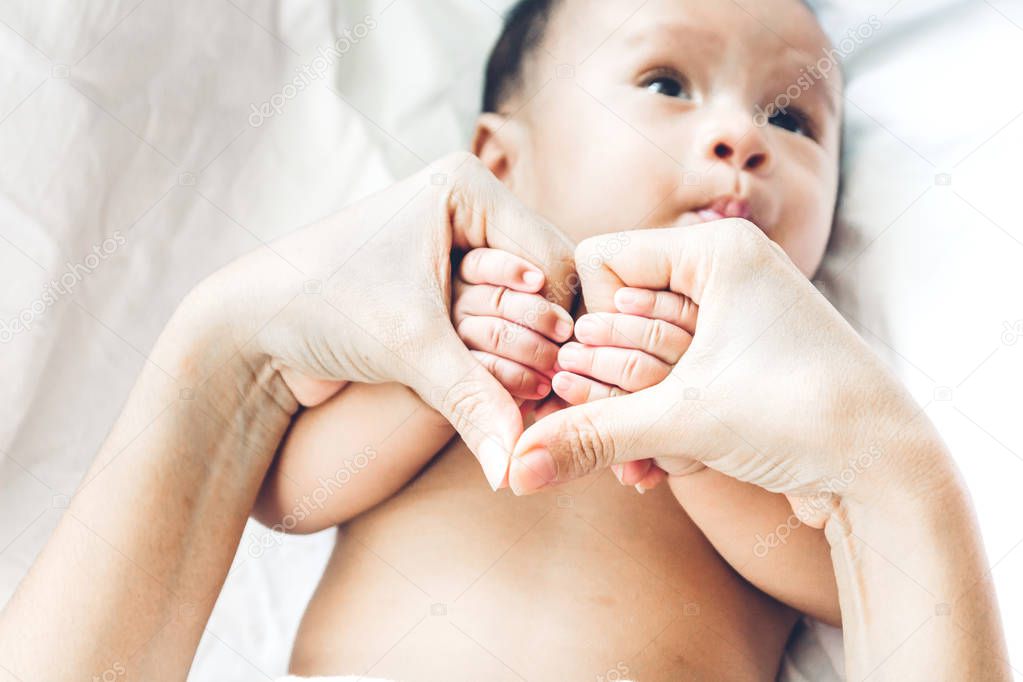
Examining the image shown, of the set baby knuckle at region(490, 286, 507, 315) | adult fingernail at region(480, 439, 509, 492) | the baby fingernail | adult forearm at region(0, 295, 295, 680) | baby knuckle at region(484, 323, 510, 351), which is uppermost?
baby knuckle at region(490, 286, 507, 315)

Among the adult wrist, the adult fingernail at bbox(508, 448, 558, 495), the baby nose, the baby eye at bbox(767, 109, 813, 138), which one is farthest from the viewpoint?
the baby eye at bbox(767, 109, 813, 138)

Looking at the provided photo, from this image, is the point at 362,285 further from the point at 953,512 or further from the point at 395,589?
the point at 953,512

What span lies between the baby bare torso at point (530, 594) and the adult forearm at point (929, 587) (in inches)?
8.7

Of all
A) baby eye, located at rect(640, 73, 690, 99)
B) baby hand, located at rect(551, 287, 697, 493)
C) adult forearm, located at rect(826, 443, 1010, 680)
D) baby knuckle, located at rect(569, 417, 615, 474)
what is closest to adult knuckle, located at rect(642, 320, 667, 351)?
→ baby hand, located at rect(551, 287, 697, 493)

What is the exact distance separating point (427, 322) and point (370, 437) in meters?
0.22

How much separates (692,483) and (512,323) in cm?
28

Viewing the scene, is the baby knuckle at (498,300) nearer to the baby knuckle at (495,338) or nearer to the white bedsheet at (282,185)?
the baby knuckle at (495,338)

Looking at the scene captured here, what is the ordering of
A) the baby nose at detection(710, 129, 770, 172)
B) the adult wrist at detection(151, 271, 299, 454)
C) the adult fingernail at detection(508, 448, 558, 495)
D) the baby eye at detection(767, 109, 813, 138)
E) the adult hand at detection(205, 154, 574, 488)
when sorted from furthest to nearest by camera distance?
the baby eye at detection(767, 109, 813, 138) → the baby nose at detection(710, 129, 770, 172) → the adult wrist at detection(151, 271, 299, 454) → the adult hand at detection(205, 154, 574, 488) → the adult fingernail at detection(508, 448, 558, 495)

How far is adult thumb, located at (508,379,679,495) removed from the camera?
870 mm

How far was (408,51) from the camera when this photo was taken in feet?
5.48

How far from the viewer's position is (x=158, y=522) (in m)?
1.04

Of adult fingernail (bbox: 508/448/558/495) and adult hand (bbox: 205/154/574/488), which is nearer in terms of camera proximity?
adult fingernail (bbox: 508/448/558/495)

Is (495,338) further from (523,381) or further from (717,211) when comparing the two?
(717,211)

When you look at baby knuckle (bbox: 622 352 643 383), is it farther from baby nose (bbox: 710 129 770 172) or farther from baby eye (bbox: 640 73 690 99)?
baby eye (bbox: 640 73 690 99)
